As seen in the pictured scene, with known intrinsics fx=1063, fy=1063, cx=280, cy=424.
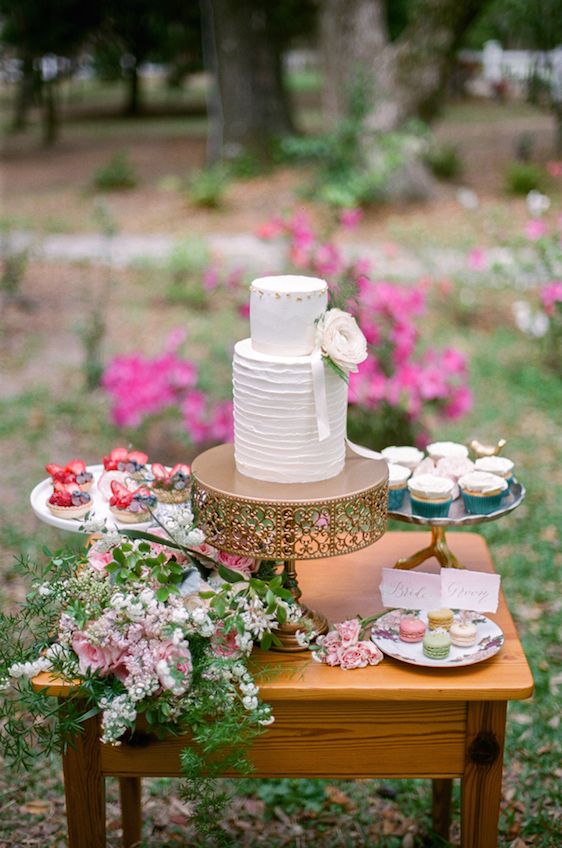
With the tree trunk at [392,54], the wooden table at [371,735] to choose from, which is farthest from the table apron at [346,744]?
the tree trunk at [392,54]

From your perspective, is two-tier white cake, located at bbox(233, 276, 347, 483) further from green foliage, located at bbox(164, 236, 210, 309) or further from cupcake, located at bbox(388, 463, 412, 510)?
green foliage, located at bbox(164, 236, 210, 309)

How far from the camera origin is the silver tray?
245 cm

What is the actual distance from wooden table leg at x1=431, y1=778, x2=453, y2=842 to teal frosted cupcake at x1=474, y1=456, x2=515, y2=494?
2.95 ft

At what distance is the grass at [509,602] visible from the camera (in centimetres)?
311

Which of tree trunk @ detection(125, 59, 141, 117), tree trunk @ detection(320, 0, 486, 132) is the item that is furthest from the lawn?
tree trunk @ detection(125, 59, 141, 117)

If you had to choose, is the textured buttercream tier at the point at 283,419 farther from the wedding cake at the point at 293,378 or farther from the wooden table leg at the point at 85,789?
the wooden table leg at the point at 85,789

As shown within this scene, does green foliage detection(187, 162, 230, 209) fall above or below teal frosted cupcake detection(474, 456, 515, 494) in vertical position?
below

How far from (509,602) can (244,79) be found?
38.3 ft

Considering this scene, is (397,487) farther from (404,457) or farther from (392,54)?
(392,54)

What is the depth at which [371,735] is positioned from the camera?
87.9 inches

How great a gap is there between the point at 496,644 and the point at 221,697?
2.01 feet

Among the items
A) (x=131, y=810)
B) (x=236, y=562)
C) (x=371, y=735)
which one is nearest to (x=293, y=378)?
(x=236, y=562)

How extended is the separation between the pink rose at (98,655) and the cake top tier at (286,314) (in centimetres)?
67

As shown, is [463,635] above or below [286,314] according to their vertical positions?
below
